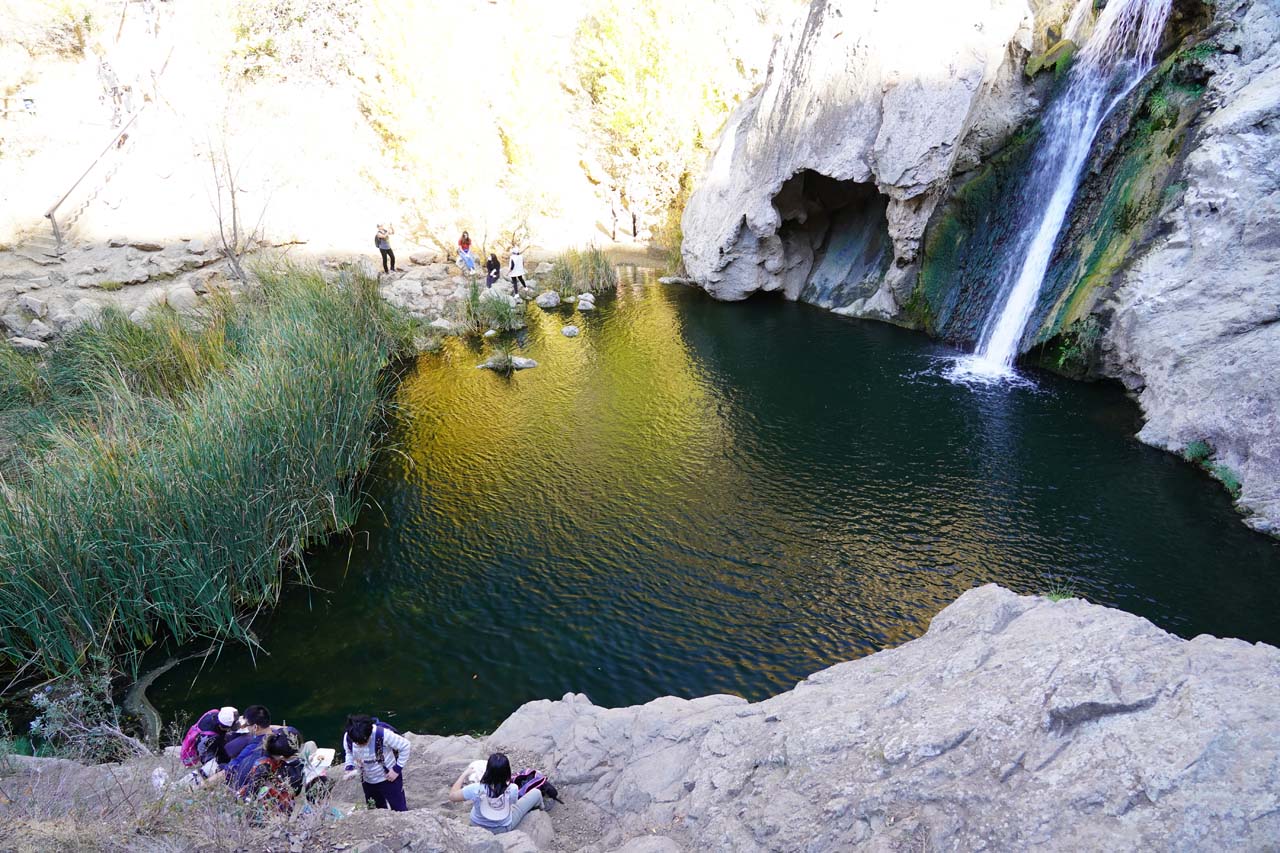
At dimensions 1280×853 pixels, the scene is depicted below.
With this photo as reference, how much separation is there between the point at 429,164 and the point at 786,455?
70.4 feet

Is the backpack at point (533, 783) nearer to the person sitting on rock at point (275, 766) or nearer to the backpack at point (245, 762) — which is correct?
the person sitting on rock at point (275, 766)

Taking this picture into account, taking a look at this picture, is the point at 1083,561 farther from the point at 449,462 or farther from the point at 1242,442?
the point at 449,462

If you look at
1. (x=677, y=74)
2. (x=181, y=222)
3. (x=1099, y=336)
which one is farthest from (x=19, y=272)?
(x=1099, y=336)

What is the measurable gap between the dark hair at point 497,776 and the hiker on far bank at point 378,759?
65cm

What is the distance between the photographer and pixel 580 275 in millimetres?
23781

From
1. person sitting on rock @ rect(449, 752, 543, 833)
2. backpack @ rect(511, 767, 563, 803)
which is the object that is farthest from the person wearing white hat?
backpack @ rect(511, 767, 563, 803)

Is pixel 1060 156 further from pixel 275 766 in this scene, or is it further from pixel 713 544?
pixel 275 766

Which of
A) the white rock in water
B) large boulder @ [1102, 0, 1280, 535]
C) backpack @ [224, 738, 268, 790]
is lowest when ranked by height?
backpack @ [224, 738, 268, 790]

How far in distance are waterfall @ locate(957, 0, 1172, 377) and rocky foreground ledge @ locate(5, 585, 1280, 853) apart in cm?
1130

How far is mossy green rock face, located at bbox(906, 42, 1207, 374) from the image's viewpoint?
12680 millimetres

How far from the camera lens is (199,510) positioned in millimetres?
8281

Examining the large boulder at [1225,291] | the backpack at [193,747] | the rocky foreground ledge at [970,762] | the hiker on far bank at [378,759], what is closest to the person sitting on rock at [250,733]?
the backpack at [193,747]

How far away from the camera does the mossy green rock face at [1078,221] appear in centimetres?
1268

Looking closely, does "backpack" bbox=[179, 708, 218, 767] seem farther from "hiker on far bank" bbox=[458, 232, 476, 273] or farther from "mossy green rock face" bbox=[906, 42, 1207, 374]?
"hiker on far bank" bbox=[458, 232, 476, 273]
